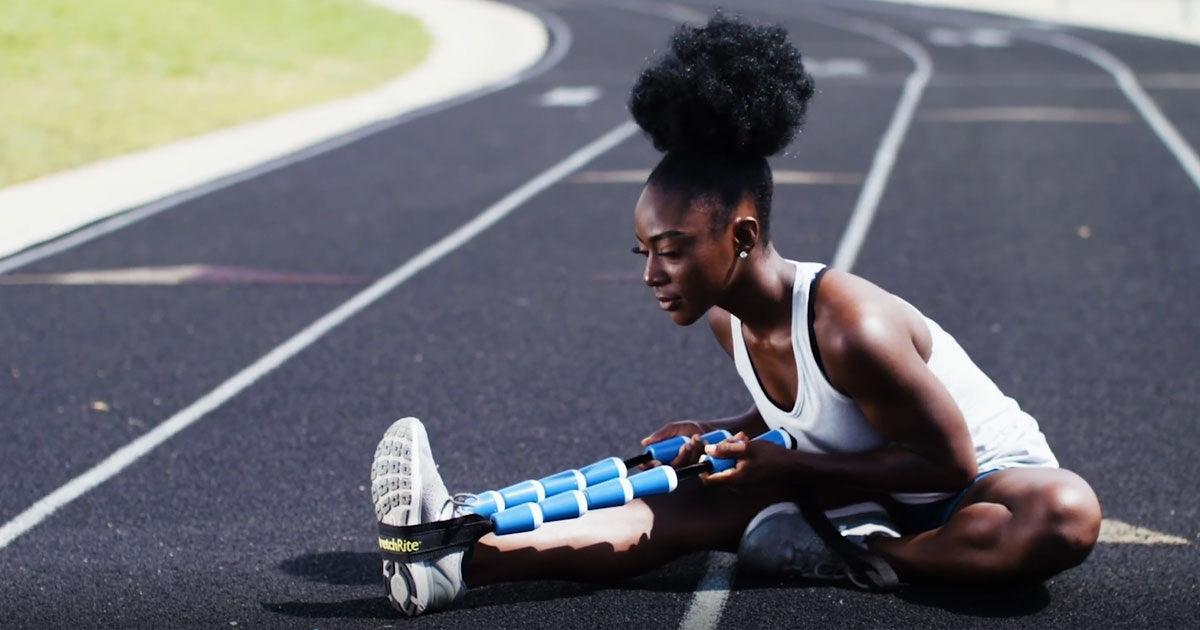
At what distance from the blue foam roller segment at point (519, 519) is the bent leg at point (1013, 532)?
1000 millimetres

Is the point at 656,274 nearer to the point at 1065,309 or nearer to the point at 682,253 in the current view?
the point at 682,253

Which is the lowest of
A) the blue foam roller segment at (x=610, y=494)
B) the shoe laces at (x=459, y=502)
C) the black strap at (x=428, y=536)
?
the black strap at (x=428, y=536)

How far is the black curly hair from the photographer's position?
440 centimetres

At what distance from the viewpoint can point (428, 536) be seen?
4.59 metres

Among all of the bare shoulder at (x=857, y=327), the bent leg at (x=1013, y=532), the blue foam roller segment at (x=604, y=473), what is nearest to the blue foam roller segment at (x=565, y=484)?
the blue foam roller segment at (x=604, y=473)

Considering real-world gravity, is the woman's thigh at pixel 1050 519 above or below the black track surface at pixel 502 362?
above

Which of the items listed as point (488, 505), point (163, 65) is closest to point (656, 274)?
point (488, 505)

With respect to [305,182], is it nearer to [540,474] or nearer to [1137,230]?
[1137,230]

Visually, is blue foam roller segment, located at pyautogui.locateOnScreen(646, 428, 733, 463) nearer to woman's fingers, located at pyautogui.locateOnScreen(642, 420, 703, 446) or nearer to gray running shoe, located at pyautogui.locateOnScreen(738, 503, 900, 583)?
woman's fingers, located at pyautogui.locateOnScreen(642, 420, 703, 446)

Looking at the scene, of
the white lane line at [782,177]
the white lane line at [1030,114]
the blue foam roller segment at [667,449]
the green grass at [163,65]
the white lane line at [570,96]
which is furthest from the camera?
the white lane line at [570,96]

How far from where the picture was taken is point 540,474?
611cm

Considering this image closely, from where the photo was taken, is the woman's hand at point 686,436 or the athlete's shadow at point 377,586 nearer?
the athlete's shadow at point 377,586

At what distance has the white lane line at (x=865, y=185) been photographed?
4699 mm

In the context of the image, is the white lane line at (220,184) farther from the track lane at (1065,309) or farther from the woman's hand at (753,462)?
Result: the woman's hand at (753,462)
